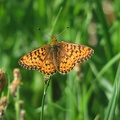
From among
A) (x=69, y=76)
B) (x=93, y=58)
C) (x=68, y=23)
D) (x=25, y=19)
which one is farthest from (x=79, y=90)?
(x=25, y=19)

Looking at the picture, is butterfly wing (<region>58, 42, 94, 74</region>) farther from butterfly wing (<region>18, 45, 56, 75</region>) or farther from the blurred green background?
the blurred green background

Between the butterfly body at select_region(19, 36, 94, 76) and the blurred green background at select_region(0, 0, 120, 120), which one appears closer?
the butterfly body at select_region(19, 36, 94, 76)

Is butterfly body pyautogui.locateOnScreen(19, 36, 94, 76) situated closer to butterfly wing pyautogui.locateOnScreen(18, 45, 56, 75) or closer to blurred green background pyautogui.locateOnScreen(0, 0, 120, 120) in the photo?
butterfly wing pyautogui.locateOnScreen(18, 45, 56, 75)

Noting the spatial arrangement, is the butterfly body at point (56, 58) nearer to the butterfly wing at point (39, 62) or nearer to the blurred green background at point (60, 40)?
the butterfly wing at point (39, 62)

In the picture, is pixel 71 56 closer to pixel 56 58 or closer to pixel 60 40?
pixel 56 58

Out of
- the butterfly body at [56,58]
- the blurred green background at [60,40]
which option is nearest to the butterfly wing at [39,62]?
the butterfly body at [56,58]

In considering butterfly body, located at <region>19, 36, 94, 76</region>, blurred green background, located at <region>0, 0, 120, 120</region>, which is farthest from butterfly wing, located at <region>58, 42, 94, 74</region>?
blurred green background, located at <region>0, 0, 120, 120</region>

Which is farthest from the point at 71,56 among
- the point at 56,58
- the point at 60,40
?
the point at 60,40
